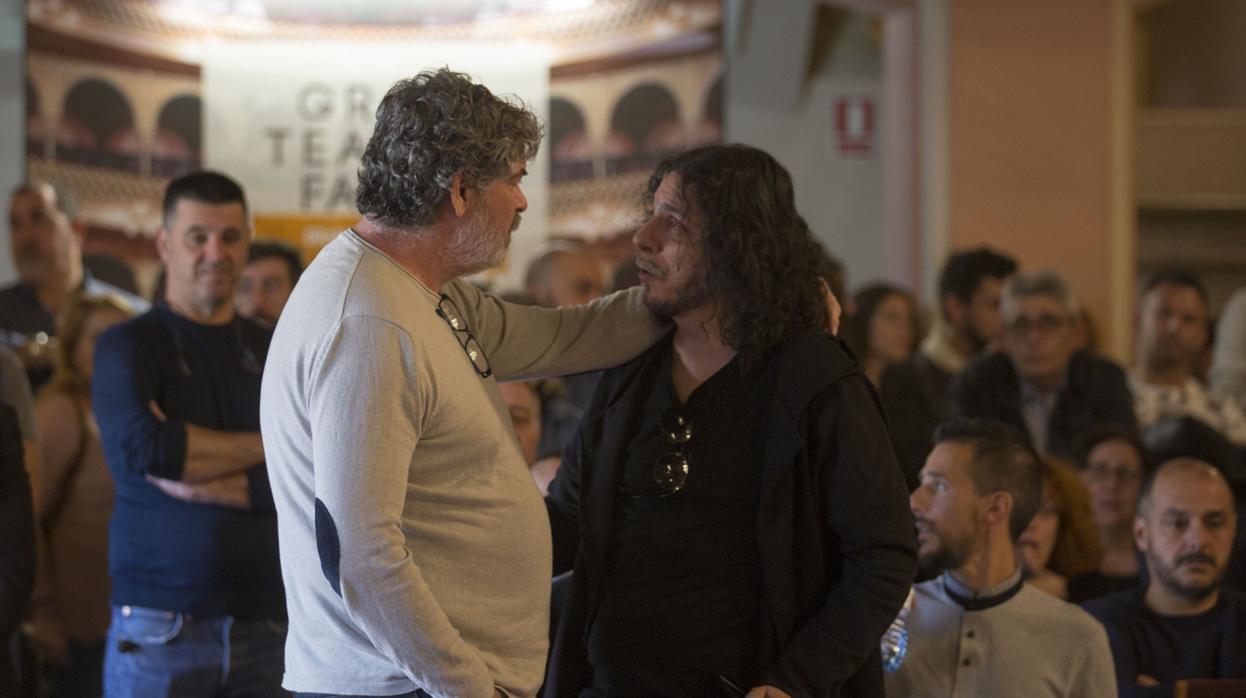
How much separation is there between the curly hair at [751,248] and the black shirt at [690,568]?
0.09 m

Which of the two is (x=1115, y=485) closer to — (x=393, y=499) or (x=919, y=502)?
(x=919, y=502)

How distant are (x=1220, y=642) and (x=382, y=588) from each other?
6.76ft

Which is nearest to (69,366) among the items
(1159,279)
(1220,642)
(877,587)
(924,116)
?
(877,587)

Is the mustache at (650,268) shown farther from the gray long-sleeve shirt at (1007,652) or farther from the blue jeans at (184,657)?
the blue jeans at (184,657)

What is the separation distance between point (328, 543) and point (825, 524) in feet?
2.37

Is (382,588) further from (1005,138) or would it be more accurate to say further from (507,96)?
(1005,138)

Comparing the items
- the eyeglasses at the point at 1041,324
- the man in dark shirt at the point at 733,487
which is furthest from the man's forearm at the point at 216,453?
the eyeglasses at the point at 1041,324

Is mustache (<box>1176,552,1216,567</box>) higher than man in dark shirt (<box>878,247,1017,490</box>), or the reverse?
man in dark shirt (<box>878,247,1017,490</box>)

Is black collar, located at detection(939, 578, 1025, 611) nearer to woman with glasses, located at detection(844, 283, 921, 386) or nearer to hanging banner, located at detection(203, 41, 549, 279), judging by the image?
woman with glasses, located at detection(844, 283, 921, 386)

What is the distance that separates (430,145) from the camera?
6.20 feet

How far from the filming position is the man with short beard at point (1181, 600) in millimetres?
3074

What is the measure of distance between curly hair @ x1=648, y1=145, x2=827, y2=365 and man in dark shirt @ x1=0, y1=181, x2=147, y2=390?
299 centimetres

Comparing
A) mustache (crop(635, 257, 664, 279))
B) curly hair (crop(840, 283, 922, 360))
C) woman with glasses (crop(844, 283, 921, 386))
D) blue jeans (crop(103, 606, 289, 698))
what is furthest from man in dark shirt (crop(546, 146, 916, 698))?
woman with glasses (crop(844, 283, 921, 386))

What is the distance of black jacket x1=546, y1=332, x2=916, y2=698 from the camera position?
2.03 m
